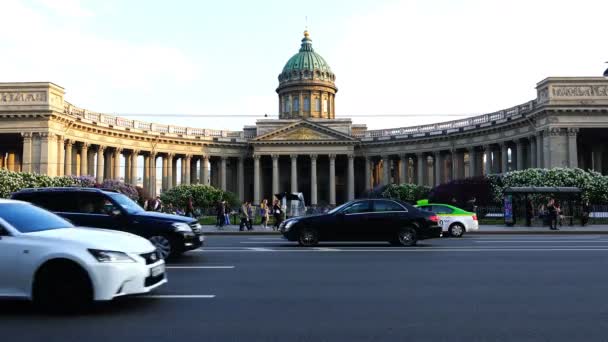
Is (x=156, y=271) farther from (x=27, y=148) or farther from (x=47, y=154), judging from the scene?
(x=27, y=148)

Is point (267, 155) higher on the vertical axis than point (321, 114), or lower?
lower

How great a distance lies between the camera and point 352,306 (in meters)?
8.24

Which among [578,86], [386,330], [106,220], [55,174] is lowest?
[386,330]

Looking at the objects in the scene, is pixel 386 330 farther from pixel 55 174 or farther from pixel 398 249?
pixel 55 174

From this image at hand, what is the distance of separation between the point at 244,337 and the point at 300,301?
2.27 metres

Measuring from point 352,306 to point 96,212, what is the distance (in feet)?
30.3

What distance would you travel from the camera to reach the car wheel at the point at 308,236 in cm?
1859

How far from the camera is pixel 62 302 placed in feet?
25.4

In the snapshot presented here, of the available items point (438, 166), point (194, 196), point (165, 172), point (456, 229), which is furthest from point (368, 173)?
point (456, 229)

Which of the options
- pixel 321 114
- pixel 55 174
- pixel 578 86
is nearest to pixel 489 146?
pixel 578 86

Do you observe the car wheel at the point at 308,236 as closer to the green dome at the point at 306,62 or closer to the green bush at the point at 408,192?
the green bush at the point at 408,192

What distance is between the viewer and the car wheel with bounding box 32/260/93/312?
7.73 m

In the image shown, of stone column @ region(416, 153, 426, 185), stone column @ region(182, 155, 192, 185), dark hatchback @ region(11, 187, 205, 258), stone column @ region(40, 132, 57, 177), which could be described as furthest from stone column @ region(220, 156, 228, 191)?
dark hatchback @ region(11, 187, 205, 258)

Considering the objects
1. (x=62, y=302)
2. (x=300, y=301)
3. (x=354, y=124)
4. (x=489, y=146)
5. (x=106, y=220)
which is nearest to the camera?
(x=62, y=302)
